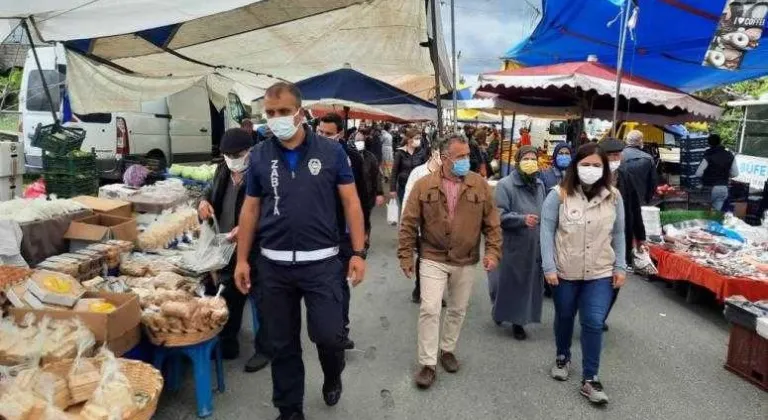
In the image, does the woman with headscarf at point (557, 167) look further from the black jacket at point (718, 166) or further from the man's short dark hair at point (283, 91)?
the black jacket at point (718, 166)

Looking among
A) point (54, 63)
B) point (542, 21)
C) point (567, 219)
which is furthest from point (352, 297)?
point (54, 63)

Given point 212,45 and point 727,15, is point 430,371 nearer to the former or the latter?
point 212,45

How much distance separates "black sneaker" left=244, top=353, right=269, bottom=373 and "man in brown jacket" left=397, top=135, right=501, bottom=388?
1185mm

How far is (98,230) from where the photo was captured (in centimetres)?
450

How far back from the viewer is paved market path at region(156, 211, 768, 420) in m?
3.63

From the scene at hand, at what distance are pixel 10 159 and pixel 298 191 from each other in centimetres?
586

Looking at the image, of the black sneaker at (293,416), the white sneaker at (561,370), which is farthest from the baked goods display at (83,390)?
the white sneaker at (561,370)

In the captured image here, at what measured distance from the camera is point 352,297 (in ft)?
19.7

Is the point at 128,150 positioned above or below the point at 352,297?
above

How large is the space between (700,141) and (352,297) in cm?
992

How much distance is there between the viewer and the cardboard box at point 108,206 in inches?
202

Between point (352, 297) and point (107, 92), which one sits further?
point (107, 92)

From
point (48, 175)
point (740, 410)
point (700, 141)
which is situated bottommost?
point (740, 410)

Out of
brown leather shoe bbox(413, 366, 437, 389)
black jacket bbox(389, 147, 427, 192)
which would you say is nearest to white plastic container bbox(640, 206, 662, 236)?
black jacket bbox(389, 147, 427, 192)
